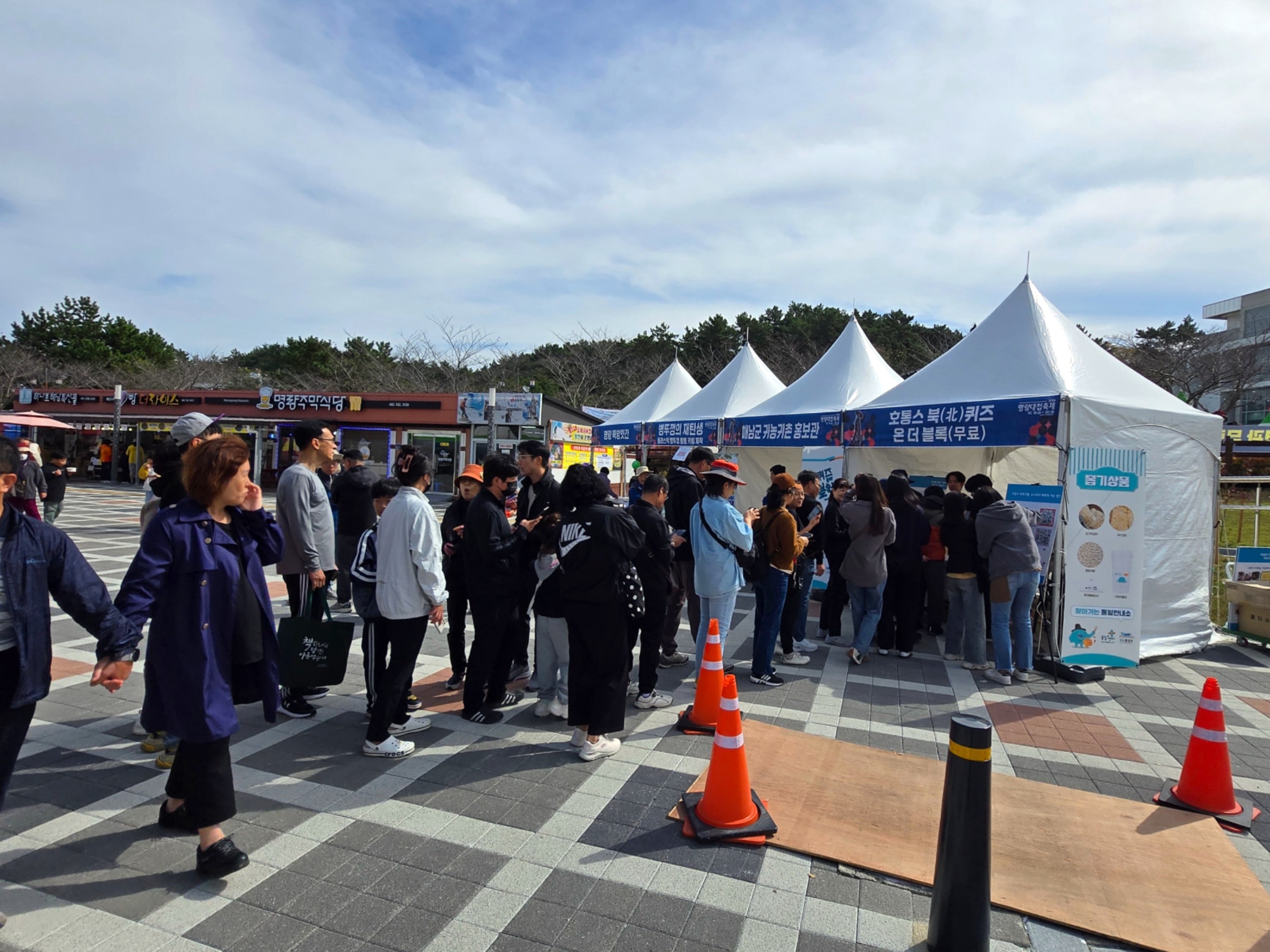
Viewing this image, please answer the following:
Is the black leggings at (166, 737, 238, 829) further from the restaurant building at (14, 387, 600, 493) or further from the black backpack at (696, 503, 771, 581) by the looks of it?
the restaurant building at (14, 387, 600, 493)

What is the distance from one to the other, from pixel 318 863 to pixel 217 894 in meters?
0.37

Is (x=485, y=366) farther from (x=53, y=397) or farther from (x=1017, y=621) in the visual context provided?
(x=1017, y=621)

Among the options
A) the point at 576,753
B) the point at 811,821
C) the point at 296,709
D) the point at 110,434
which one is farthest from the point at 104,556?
the point at 110,434

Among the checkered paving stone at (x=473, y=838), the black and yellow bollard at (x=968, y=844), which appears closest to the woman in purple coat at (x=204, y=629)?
the checkered paving stone at (x=473, y=838)

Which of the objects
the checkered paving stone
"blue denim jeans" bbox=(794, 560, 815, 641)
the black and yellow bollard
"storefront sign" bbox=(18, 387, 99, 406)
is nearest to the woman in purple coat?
the checkered paving stone

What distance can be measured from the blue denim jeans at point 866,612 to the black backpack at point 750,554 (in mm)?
1413

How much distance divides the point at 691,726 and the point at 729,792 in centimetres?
119

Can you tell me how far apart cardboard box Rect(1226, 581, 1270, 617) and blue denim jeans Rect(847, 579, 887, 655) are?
446 centimetres

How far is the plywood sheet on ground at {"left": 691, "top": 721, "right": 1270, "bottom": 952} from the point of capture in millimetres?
2711

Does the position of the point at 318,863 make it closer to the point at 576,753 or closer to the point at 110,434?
the point at 576,753

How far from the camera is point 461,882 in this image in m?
2.77

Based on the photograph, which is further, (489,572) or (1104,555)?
(1104,555)

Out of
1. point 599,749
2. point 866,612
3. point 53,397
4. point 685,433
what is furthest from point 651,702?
point 53,397

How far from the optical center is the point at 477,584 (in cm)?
427
